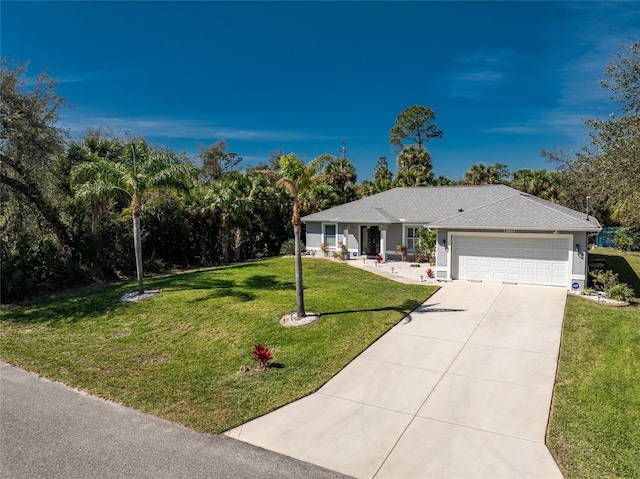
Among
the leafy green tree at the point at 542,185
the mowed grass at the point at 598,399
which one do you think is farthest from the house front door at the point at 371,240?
the leafy green tree at the point at 542,185

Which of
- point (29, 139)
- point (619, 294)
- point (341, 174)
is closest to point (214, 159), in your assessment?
point (341, 174)

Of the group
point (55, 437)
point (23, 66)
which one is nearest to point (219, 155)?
point (23, 66)

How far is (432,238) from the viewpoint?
20.5 meters

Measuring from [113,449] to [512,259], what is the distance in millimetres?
14687

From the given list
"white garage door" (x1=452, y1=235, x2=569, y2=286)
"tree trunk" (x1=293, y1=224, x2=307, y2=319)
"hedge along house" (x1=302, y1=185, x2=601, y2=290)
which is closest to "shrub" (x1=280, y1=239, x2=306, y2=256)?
"hedge along house" (x1=302, y1=185, x2=601, y2=290)

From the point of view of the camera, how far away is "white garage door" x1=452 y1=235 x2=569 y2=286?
14.7 metres

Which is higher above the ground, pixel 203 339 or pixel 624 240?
pixel 624 240

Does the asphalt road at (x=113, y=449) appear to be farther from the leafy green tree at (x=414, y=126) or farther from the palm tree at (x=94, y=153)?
the leafy green tree at (x=414, y=126)

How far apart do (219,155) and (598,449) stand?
42.2 meters

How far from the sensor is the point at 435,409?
6844mm

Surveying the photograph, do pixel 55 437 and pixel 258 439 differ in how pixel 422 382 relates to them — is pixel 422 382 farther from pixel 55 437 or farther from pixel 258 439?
pixel 55 437

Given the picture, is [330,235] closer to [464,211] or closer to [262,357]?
[464,211]

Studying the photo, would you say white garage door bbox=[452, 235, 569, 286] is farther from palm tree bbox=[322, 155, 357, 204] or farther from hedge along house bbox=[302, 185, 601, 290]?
palm tree bbox=[322, 155, 357, 204]

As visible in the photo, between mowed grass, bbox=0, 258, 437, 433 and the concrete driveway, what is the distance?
64 cm
